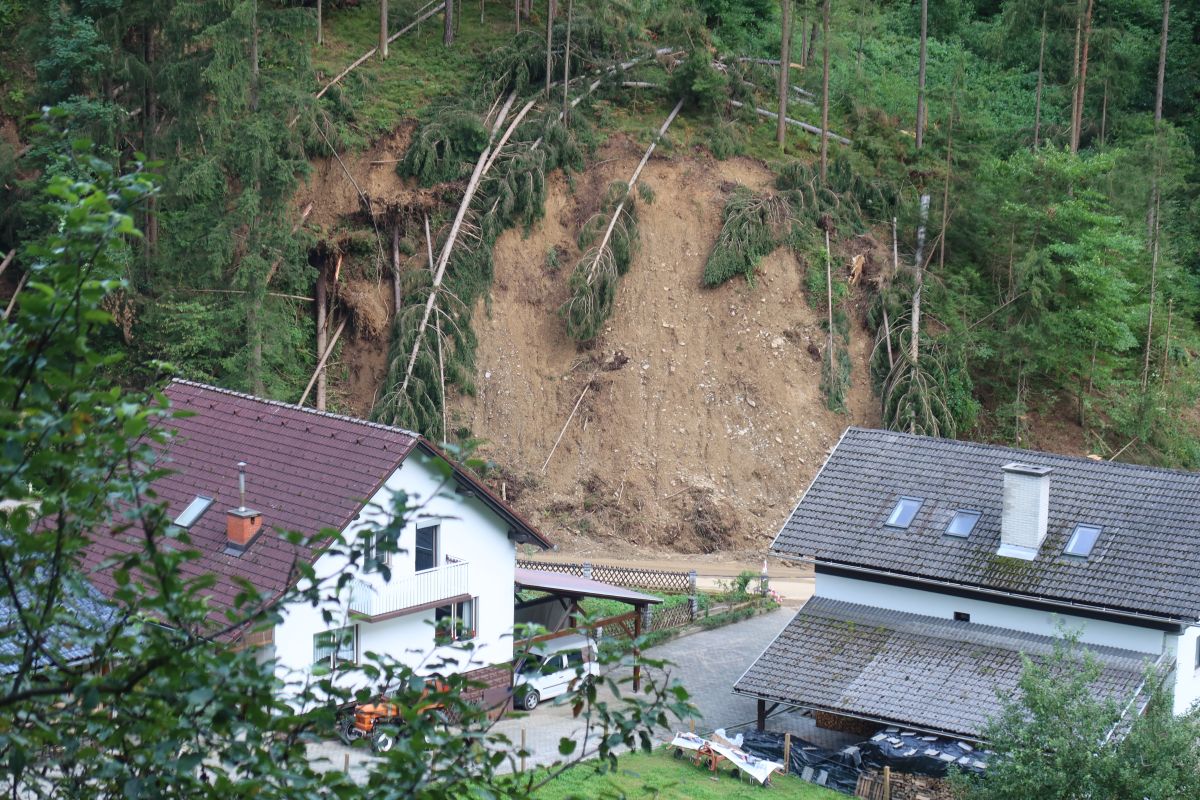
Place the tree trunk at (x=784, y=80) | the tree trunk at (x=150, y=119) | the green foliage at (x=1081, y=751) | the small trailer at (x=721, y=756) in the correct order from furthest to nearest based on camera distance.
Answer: the tree trunk at (x=784, y=80) → the tree trunk at (x=150, y=119) → the small trailer at (x=721, y=756) → the green foliage at (x=1081, y=751)

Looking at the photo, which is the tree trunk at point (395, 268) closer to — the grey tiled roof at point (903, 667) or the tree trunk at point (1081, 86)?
the grey tiled roof at point (903, 667)

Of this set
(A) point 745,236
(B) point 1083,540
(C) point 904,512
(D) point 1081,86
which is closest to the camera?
(B) point 1083,540

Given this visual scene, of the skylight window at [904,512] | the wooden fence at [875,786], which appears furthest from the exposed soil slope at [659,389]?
the wooden fence at [875,786]

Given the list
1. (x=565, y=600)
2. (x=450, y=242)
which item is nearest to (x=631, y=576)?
(x=565, y=600)

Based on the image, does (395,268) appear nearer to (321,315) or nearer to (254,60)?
(321,315)

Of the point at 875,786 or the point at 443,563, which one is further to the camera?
the point at 443,563

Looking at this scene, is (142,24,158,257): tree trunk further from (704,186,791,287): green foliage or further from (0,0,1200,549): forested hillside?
(704,186,791,287): green foliage

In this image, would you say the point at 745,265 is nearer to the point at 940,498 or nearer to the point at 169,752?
the point at 940,498
